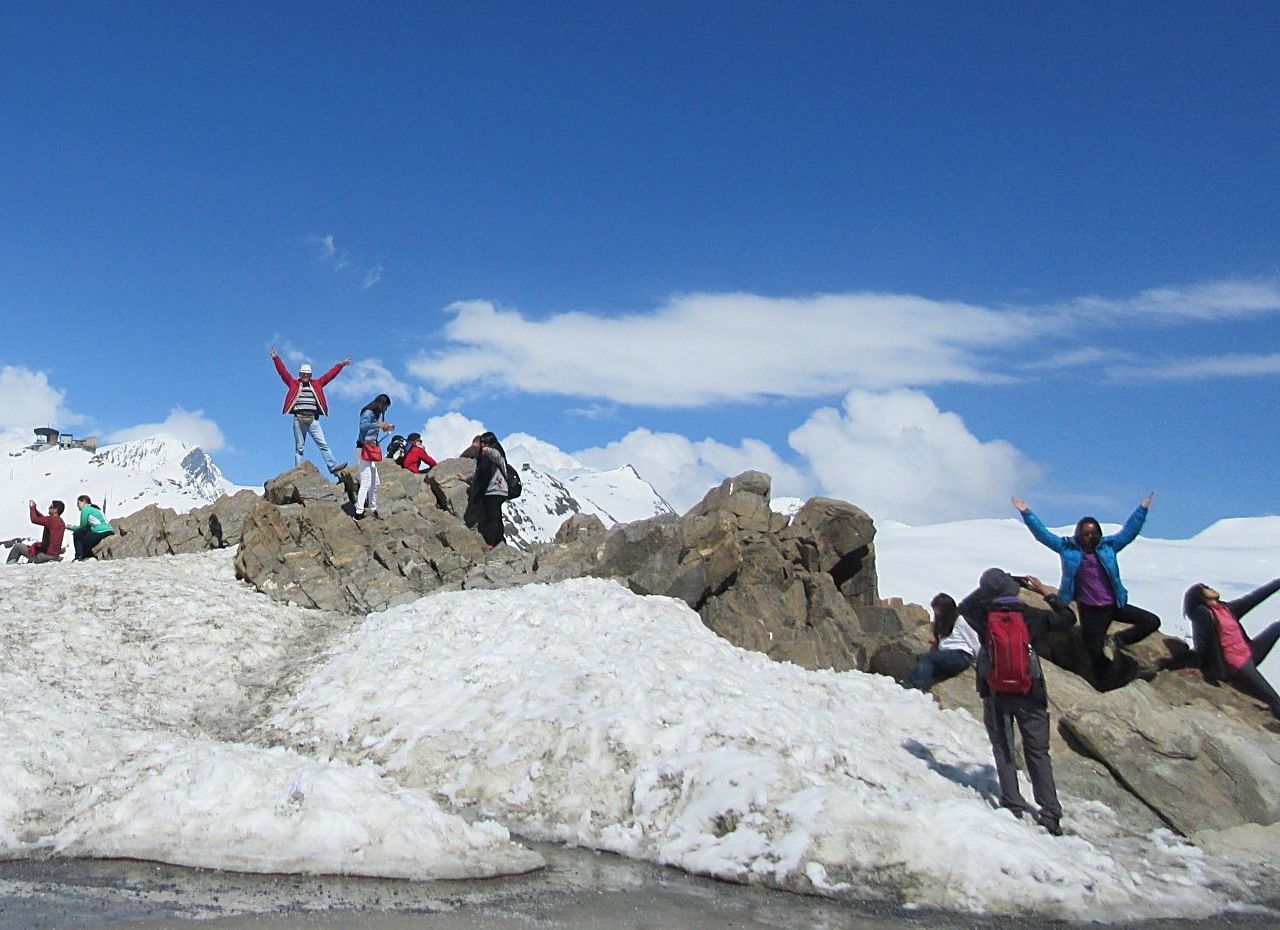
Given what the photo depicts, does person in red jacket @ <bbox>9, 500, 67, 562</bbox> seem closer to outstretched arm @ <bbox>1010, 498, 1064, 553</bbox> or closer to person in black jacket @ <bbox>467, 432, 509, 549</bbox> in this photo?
person in black jacket @ <bbox>467, 432, 509, 549</bbox>

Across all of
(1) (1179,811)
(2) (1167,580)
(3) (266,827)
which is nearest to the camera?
(3) (266,827)

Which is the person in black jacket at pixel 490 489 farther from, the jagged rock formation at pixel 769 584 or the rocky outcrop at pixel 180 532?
the rocky outcrop at pixel 180 532

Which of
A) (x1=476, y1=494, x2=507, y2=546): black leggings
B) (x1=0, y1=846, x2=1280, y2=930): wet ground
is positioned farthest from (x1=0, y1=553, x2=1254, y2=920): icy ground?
(x1=476, y1=494, x2=507, y2=546): black leggings

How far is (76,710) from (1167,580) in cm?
4196

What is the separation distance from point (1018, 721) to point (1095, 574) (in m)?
6.06

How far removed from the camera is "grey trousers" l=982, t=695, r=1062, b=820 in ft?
37.4

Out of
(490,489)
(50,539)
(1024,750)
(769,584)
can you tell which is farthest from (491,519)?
(1024,750)

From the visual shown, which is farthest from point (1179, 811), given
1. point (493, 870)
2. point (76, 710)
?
point (76, 710)

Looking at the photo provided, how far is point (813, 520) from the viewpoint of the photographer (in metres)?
22.6

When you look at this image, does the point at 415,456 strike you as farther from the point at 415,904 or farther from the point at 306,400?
the point at 415,904

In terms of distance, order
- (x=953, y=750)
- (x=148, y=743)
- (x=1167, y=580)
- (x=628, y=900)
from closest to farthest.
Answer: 1. (x=628, y=900)
2. (x=148, y=743)
3. (x=953, y=750)
4. (x=1167, y=580)

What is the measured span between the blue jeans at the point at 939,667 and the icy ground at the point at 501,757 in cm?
60

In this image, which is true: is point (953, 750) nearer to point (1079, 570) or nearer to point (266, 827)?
point (1079, 570)

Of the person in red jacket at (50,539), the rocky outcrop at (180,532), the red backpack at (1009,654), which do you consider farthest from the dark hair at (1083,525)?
the person in red jacket at (50,539)
